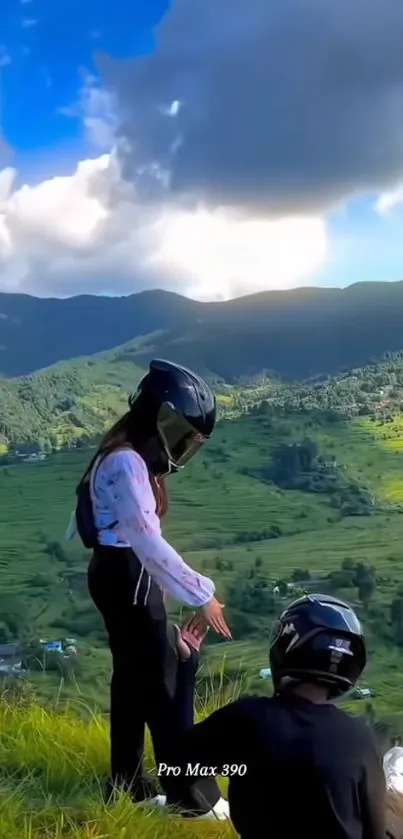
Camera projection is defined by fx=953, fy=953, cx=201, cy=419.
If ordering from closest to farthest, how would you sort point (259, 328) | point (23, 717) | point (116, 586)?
point (116, 586)
point (23, 717)
point (259, 328)

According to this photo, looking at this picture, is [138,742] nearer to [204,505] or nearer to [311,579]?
[311,579]

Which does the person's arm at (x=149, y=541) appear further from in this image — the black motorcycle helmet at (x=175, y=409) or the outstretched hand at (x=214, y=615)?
the black motorcycle helmet at (x=175, y=409)

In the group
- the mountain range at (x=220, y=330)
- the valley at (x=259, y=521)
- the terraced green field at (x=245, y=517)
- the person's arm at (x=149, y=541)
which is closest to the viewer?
the person's arm at (x=149, y=541)

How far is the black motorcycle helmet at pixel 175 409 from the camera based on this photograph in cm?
243

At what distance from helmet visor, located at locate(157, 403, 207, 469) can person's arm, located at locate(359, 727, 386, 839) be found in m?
0.91

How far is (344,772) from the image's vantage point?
5.72 ft

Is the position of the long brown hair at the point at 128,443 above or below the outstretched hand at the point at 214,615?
above

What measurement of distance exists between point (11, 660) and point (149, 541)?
4129 millimetres

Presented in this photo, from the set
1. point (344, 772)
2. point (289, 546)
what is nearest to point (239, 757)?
point (344, 772)

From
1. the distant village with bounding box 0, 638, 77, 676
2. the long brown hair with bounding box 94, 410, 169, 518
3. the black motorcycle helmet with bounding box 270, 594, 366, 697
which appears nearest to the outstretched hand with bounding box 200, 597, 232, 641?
the long brown hair with bounding box 94, 410, 169, 518

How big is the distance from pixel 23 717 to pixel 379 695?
9397mm

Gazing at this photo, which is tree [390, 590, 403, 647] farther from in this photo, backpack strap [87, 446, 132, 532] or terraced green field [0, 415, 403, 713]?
backpack strap [87, 446, 132, 532]

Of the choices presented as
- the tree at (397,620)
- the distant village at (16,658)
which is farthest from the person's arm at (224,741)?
the tree at (397,620)

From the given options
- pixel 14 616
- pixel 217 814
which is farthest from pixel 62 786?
pixel 14 616
